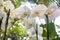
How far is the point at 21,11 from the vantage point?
0.53 metres

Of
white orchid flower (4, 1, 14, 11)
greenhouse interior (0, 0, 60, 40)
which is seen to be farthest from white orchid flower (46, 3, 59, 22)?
white orchid flower (4, 1, 14, 11)

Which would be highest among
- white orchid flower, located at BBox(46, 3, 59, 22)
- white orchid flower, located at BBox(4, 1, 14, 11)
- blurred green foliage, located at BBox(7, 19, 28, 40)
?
white orchid flower, located at BBox(4, 1, 14, 11)

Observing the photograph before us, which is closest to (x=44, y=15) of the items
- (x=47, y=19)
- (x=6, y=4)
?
(x=47, y=19)

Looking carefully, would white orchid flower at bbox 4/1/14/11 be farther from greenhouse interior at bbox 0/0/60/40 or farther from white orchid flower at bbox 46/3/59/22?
white orchid flower at bbox 46/3/59/22

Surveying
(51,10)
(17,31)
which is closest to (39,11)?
(51,10)

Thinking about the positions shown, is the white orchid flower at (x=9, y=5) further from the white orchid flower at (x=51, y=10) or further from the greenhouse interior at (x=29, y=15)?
the white orchid flower at (x=51, y=10)

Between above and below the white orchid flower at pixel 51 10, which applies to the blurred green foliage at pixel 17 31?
below

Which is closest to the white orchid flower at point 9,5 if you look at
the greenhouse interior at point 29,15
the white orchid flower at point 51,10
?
the greenhouse interior at point 29,15

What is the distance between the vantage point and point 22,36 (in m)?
0.64

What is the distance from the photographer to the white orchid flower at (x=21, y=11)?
529 millimetres

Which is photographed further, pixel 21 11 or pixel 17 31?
pixel 17 31

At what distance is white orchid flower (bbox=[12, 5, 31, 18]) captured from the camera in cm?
53

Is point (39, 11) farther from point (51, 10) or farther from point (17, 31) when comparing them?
point (17, 31)

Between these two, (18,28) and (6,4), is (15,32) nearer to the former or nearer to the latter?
(18,28)
